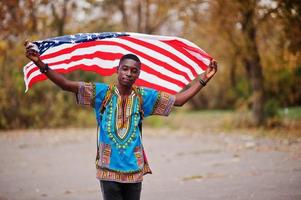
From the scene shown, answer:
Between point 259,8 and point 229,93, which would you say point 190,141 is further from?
point 229,93

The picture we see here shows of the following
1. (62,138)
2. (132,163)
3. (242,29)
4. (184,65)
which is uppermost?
(242,29)

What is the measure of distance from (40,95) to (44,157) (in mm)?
11008

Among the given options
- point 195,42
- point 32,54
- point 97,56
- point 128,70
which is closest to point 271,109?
point 195,42

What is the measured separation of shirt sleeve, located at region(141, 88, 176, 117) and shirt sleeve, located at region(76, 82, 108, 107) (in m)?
0.41

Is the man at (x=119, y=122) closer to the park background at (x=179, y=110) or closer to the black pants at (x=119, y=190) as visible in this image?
the black pants at (x=119, y=190)

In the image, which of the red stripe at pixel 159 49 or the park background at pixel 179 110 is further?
the park background at pixel 179 110

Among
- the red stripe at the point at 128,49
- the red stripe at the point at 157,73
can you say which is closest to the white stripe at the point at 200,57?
the red stripe at the point at 128,49

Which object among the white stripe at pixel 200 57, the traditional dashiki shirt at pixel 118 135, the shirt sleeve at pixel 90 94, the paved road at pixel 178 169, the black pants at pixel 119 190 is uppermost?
the white stripe at pixel 200 57

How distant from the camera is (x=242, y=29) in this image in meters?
19.7

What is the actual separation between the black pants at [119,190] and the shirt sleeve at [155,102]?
72 centimetres

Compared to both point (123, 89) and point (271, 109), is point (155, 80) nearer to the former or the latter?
point (123, 89)

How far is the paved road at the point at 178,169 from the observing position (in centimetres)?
823

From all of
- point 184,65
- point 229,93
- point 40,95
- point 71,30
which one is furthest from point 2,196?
point 229,93

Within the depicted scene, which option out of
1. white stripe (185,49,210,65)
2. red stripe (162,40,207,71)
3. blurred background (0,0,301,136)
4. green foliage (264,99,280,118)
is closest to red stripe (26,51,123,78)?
red stripe (162,40,207,71)
